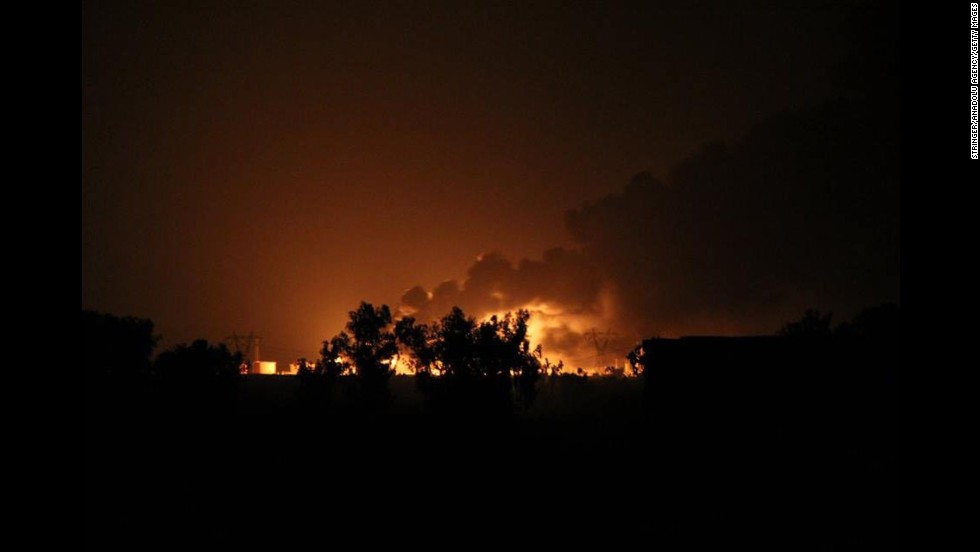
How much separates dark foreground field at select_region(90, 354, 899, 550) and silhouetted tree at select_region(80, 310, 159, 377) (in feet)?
108

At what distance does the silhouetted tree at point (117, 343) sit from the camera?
72812 mm

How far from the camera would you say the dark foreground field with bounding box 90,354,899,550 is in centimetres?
1897

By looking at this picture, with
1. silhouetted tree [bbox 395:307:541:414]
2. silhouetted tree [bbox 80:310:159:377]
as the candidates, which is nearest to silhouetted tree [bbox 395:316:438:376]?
silhouetted tree [bbox 395:307:541:414]

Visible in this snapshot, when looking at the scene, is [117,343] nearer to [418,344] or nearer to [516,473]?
[418,344]

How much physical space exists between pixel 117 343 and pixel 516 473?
68977 mm

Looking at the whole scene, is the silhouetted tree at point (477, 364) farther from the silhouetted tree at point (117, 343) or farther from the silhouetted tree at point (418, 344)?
the silhouetted tree at point (117, 343)

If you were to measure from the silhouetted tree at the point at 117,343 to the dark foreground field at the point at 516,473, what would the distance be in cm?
3290

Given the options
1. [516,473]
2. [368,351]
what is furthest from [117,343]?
[516,473]

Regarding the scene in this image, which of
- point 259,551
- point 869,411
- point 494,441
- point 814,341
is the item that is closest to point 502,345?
point 494,441

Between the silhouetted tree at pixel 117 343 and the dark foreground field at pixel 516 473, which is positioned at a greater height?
the silhouetted tree at pixel 117 343

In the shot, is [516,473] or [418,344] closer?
[516,473]

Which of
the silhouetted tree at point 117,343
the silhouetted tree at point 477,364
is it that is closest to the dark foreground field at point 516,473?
the silhouetted tree at point 477,364

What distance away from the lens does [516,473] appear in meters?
26.7

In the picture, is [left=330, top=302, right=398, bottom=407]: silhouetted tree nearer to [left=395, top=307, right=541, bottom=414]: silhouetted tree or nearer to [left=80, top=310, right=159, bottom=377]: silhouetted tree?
[left=395, top=307, right=541, bottom=414]: silhouetted tree
